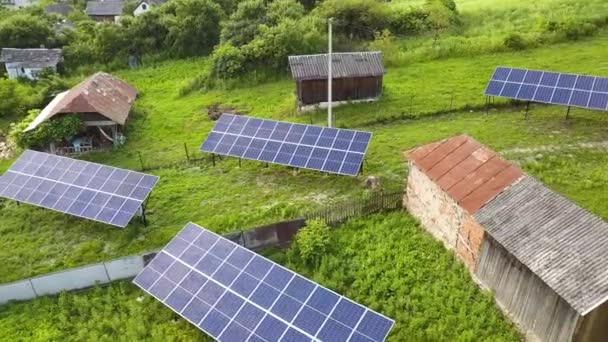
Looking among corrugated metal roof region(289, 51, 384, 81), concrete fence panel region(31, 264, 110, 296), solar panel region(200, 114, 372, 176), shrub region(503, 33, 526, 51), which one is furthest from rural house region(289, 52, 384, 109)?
concrete fence panel region(31, 264, 110, 296)

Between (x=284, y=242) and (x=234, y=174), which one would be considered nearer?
(x=284, y=242)

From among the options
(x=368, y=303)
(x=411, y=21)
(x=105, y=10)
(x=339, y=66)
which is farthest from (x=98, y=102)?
(x=105, y=10)

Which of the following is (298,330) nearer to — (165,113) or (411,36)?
(165,113)

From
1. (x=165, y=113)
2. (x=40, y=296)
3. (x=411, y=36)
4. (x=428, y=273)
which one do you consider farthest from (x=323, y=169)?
(x=411, y=36)

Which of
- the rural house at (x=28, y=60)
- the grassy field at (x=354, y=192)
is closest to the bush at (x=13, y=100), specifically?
the grassy field at (x=354, y=192)

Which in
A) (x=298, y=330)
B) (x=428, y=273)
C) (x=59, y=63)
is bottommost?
(x=59, y=63)

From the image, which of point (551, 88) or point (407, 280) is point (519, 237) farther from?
point (551, 88)
